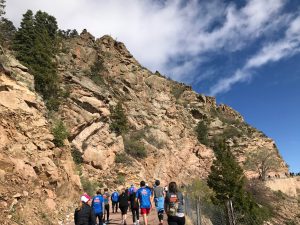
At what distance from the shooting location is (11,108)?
21.3 m

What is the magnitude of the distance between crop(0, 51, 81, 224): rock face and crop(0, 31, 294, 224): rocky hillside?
63mm

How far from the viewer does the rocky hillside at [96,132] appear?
1953 centimetres

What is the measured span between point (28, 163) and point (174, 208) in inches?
530

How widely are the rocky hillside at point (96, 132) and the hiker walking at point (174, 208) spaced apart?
943 centimetres

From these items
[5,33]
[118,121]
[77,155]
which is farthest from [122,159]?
[5,33]

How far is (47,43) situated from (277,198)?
138 ft

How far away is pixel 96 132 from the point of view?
3769 cm

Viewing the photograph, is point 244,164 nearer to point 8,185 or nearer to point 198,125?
point 198,125

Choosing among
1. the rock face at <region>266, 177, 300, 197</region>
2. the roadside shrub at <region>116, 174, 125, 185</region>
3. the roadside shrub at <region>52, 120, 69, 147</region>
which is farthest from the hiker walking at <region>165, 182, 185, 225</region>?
the rock face at <region>266, 177, 300, 197</region>

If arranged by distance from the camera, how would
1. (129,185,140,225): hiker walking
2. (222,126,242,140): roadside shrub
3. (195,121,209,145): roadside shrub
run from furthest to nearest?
1. (222,126,242,140): roadside shrub
2. (195,121,209,145): roadside shrub
3. (129,185,140,225): hiker walking

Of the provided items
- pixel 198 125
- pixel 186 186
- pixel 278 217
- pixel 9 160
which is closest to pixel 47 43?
pixel 9 160

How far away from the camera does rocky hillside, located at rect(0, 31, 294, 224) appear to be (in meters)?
19.5

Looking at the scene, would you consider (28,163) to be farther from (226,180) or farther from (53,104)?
(226,180)

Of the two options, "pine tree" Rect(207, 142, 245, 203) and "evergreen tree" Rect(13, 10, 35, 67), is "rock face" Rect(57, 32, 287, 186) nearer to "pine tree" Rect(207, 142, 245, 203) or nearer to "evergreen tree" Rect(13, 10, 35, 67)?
"evergreen tree" Rect(13, 10, 35, 67)
